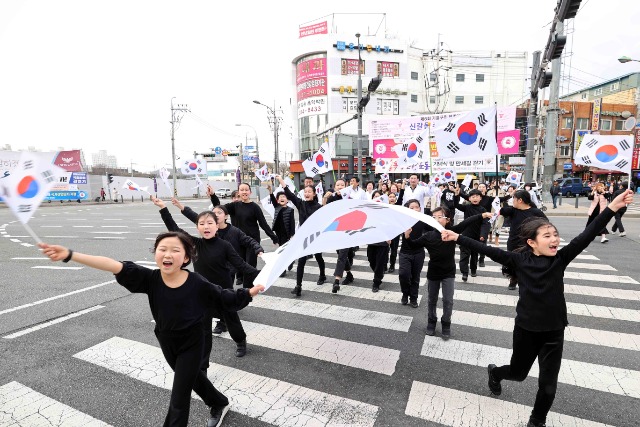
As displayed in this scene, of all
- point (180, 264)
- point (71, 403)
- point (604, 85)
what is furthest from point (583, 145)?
point (604, 85)

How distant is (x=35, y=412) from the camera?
3199 mm

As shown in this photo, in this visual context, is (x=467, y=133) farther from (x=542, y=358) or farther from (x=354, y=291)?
(x=542, y=358)

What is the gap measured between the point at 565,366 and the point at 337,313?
292 cm

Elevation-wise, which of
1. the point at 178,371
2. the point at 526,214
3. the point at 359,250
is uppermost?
the point at 526,214

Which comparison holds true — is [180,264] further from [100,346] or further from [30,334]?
[30,334]

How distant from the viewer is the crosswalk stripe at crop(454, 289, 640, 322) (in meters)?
5.23

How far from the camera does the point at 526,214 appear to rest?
5.55 meters

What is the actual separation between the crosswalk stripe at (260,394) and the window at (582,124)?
4817cm

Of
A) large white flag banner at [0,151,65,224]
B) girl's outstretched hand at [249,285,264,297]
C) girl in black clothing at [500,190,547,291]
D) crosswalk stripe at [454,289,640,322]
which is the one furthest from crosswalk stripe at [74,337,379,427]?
crosswalk stripe at [454,289,640,322]

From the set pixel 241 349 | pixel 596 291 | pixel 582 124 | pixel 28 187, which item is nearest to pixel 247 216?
pixel 241 349

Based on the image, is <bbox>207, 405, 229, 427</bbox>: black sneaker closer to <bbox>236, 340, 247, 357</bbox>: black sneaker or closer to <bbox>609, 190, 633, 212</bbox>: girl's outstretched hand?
<bbox>236, 340, 247, 357</bbox>: black sneaker

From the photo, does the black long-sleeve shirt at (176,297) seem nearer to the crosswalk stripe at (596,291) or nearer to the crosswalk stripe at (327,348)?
the crosswalk stripe at (327,348)

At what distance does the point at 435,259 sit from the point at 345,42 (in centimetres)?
3908

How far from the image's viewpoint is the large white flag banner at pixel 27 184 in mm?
2258
